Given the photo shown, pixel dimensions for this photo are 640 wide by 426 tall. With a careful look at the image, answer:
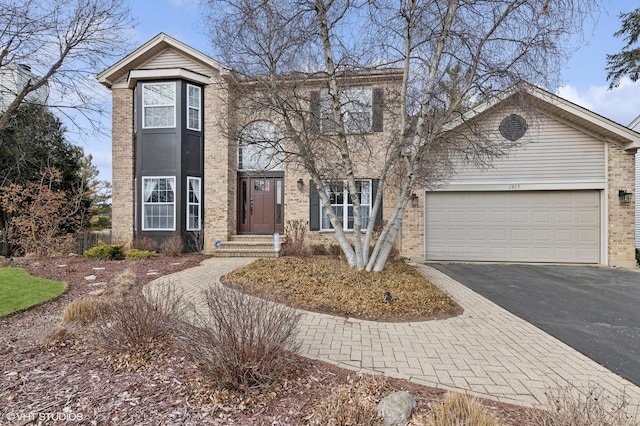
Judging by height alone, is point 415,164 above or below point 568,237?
above

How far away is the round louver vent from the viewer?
34.1ft

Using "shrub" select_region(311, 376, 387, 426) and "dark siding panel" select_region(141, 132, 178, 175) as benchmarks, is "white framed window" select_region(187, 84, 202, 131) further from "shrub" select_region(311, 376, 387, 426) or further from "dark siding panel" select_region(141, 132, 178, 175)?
"shrub" select_region(311, 376, 387, 426)

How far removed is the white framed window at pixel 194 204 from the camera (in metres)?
11.7

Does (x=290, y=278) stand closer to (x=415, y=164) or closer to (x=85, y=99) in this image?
(x=415, y=164)

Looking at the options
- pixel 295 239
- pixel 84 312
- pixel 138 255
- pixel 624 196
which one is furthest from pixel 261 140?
pixel 624 196

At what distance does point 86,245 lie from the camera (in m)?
11.8

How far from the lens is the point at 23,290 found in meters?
6.06

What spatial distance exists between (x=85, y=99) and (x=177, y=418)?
1179 centimetres

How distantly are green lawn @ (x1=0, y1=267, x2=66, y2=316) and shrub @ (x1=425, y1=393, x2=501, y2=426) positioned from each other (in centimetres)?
626

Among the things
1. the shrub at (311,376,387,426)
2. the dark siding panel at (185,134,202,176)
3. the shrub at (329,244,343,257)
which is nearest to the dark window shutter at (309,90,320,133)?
the shrub at (329,244,343,257)

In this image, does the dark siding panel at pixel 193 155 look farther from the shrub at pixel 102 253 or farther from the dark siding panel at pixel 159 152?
the shrub at pixel 102 253

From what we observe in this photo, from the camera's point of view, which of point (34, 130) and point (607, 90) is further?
point (607, 90)

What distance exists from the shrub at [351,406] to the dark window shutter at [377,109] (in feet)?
21.0

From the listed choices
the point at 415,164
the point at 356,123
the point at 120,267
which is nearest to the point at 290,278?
the point at 415,164
